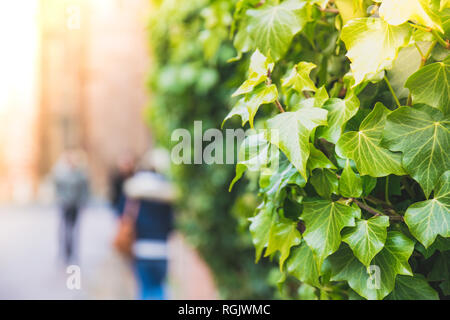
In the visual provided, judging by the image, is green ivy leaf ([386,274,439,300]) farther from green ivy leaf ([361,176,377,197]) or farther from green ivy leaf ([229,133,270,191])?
green ivy leaf ([229,133,270,191])

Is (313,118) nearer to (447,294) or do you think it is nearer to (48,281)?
(447,294)

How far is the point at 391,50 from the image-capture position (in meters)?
0.85

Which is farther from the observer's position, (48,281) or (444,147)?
(48,281)

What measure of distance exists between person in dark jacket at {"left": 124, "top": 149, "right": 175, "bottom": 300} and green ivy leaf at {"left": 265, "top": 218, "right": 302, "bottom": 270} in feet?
12.6

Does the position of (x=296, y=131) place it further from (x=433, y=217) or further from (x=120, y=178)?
(x=120, y=178)

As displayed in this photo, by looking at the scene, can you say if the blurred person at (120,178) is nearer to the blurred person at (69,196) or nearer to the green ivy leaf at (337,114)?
the blurred person at (69,196)

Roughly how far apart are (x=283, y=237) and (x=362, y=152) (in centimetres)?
29

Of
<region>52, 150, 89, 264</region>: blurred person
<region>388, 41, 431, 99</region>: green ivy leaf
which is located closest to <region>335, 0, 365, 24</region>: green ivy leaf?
<region>388, 41, 431, 99</region>: green ivy leaf

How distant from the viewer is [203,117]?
3.57 meters

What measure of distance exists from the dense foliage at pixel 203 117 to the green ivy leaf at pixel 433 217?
6.17 feet

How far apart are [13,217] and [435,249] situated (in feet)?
38.7

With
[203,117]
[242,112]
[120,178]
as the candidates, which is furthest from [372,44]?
[120,178]

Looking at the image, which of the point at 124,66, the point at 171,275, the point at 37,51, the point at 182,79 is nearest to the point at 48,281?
the point at 171,275

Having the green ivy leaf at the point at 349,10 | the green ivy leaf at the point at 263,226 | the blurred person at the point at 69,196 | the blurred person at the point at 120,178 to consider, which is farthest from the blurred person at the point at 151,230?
the green ivy leaf at the point at 349,10
